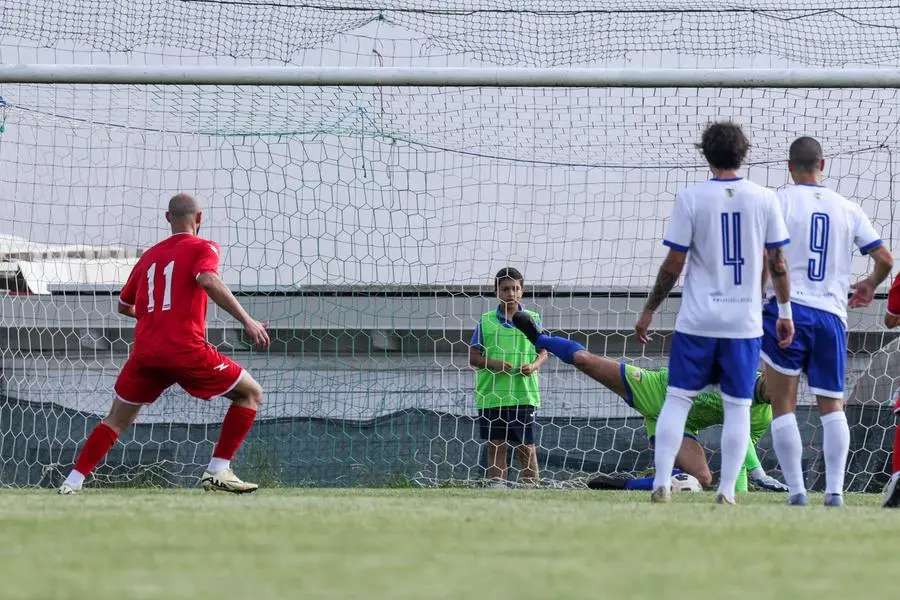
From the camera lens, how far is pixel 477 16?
360 inches

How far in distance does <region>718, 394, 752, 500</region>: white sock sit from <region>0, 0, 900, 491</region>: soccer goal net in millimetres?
3511

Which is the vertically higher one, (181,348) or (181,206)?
(181,206)

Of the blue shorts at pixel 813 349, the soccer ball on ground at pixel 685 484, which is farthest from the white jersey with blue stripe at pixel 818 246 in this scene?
the soccer ball on ground at pixel 685 484

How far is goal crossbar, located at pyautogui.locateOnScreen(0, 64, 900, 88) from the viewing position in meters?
8.21

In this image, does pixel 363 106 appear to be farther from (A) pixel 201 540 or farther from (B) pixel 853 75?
(A) pixel 201 540

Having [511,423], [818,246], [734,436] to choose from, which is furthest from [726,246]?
[511,423]

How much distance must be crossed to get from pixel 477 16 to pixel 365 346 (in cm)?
256

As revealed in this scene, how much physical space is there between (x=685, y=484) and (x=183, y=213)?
323 cm

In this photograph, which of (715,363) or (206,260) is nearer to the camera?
(715,363)

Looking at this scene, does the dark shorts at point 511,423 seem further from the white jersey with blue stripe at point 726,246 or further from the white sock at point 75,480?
the white jersey with blue stripe at point 726,246

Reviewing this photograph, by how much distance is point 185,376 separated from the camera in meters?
6.33

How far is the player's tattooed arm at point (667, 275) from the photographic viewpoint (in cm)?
526

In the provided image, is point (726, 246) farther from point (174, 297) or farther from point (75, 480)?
point (75, 480)

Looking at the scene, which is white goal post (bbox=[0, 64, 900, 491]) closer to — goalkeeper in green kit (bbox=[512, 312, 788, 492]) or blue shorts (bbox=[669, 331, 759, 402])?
goalkeeper in green kit (bbox=[512, 312, 788, 492])
